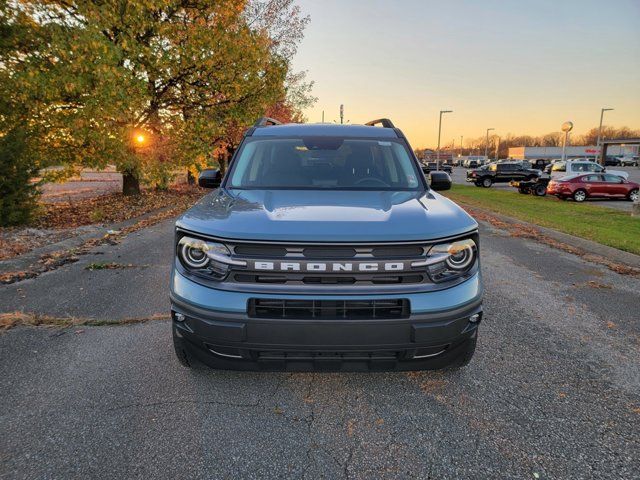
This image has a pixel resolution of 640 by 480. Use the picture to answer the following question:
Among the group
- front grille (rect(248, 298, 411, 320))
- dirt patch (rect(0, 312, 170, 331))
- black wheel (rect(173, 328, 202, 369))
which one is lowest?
dirt patch (rect(0, 312, 170, 331))

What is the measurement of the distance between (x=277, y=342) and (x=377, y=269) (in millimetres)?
704

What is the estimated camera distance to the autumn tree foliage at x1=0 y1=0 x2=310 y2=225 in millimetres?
9797

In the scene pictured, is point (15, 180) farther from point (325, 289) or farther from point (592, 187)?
point (592, 187)

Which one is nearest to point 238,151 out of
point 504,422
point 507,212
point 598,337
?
point 504,422

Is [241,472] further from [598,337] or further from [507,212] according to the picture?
[507,212]

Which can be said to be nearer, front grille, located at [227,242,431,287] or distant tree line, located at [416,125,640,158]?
front grille, located at [227,242,431,287]

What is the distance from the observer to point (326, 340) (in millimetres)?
2283

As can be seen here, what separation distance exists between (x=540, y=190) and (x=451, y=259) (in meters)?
24.5

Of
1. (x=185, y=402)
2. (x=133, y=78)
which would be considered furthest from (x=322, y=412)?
(x=133, y=78)

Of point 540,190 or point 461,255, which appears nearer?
point 461,255

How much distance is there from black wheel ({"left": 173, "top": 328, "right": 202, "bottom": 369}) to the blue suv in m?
0.02

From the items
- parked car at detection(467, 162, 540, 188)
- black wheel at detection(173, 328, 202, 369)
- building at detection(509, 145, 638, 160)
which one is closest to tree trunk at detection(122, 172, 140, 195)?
black wheel at detection(173, 328, 202, 369)

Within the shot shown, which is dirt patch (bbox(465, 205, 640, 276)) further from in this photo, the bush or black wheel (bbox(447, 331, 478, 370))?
the bush

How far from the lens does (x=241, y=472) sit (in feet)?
6.92
